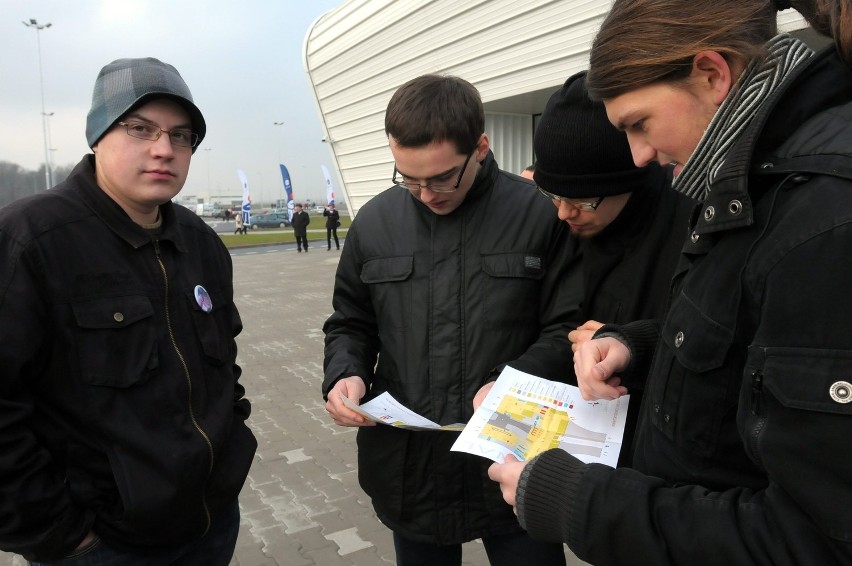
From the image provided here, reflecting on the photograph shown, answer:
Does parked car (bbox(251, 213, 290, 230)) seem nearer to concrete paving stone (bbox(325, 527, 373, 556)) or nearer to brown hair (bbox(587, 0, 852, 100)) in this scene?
concrete paving stone (bbox(325, 527, 373, 556))

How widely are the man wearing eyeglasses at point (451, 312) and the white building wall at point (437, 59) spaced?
3745 millimetres

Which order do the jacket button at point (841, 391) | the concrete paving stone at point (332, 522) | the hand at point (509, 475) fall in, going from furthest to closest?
1. the concrete paving stone at point (332, 522)
2. the hand at point (509, 475)
3. the jacket button at point (841, 391)

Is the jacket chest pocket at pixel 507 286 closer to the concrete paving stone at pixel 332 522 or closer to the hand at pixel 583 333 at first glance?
the hand at pixel 583 333

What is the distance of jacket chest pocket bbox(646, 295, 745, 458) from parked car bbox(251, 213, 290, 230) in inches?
1774

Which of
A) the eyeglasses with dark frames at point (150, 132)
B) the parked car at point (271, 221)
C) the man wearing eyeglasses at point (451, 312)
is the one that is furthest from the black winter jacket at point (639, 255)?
the parked car at point (271, 221)

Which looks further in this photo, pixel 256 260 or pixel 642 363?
pixel 256 260

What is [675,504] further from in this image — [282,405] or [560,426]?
[282,405]

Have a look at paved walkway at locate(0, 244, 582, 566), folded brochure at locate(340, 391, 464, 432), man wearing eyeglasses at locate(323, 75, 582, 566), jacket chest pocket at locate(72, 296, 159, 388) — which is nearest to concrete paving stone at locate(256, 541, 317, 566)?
paved walkway at locate(0, 244, 582, 566)

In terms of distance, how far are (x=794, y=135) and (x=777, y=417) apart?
402 mm

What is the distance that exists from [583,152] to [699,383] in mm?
897

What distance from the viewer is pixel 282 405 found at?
5539 millimetres

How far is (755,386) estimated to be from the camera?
0.84 m

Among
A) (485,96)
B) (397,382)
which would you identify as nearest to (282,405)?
(397,382)

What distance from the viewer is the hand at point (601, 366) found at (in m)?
1.47
